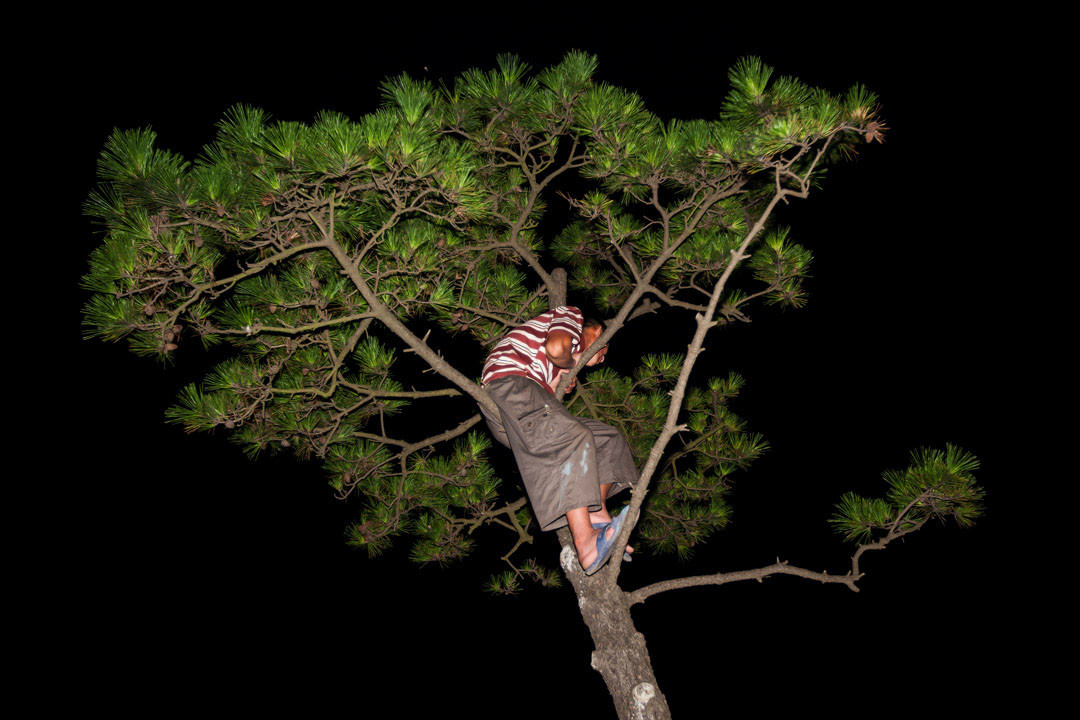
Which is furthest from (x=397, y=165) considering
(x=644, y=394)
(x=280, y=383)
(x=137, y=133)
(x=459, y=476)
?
(x=644, y=394)

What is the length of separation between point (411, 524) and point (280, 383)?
39.0 inches

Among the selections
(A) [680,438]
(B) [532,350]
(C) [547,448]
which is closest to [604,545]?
(C) [547,448]

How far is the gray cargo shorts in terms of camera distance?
1.81 m

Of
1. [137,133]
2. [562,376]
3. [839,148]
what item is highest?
[137,133]

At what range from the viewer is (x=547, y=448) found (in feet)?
6.06

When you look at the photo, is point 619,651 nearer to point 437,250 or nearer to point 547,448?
point 547,448

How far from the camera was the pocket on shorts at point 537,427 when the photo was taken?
1855 mm

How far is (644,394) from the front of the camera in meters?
3.35

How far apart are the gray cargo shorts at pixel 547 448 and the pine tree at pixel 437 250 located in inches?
5.0

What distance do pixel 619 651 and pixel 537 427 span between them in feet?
2.26

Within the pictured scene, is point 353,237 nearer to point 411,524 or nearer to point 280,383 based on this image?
point 280,383

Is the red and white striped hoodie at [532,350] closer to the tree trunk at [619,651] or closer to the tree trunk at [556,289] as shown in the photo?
the tree trunk at [556,289]

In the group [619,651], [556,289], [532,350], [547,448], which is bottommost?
[619,651]

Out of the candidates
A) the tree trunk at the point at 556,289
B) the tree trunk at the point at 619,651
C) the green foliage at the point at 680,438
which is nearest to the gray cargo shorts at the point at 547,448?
the tree trunk at the point at 619,651
